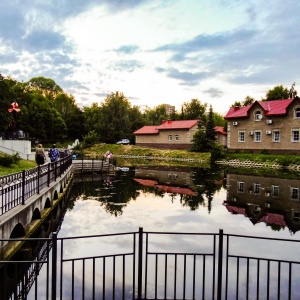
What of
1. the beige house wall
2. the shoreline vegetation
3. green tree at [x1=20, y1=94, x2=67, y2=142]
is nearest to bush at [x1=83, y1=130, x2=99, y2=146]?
the shoreline vegetation

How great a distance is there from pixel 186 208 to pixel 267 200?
17.1 feet

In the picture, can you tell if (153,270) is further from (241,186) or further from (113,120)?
(113,120)

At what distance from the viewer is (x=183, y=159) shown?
56094mm

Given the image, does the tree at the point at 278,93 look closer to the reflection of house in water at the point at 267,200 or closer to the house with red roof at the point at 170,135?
the house with red roof at the point at 170,135

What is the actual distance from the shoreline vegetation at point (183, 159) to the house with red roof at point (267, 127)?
7.84 ft

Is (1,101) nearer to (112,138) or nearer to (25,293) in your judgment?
(25,293)

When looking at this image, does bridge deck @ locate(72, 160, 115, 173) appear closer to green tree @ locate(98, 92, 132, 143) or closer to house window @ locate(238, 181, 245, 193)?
house window @ locate(238, 181, 245, 193)

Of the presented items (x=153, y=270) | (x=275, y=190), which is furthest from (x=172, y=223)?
(x=275, y=190)

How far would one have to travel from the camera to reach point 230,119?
5291 centimetres

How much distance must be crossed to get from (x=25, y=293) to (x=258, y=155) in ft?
137

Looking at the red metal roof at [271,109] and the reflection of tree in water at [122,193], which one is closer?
the reflection of tree in water at [122,193]

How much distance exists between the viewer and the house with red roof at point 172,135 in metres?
63.3

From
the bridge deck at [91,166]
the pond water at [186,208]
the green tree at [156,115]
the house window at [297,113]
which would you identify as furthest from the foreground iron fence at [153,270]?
the green tree at [156,115]

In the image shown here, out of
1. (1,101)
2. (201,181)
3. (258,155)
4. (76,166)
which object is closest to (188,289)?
(201,181)
